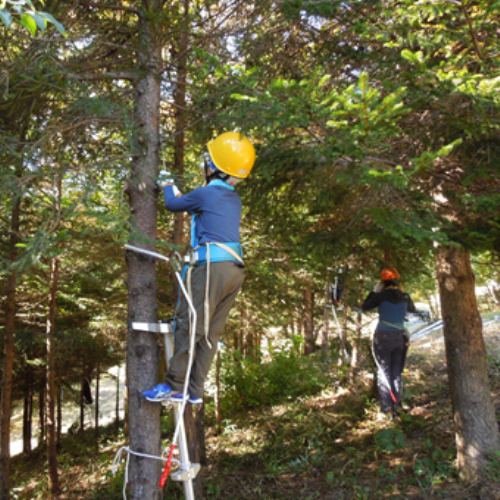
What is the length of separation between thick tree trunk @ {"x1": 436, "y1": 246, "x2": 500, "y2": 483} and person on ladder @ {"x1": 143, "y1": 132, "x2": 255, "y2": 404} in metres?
3.50

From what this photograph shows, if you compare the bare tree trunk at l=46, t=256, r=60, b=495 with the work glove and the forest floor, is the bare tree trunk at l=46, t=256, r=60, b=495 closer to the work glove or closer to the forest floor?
the forest floor

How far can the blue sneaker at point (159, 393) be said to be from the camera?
3482mm

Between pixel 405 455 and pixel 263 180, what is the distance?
479 centimetres

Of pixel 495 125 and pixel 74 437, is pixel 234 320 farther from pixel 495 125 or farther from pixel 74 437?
pixel 74 437

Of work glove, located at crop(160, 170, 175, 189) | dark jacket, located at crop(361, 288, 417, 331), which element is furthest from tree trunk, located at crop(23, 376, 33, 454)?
work glove, located at crop(160, 170, 175, 189)

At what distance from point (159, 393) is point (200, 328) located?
65 cm

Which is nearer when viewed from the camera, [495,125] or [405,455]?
[495,125]

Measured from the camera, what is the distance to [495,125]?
401 cm

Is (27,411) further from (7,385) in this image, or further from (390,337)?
(390,337)

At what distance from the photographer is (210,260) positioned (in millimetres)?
3586

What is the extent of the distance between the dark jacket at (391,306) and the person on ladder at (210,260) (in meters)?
4.49

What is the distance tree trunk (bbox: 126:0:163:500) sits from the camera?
12.1ft

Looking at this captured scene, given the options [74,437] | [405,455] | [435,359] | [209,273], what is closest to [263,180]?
[209,273]

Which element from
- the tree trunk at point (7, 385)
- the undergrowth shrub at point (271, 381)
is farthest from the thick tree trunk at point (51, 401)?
the undergrowth shrub at point (271, 381)
